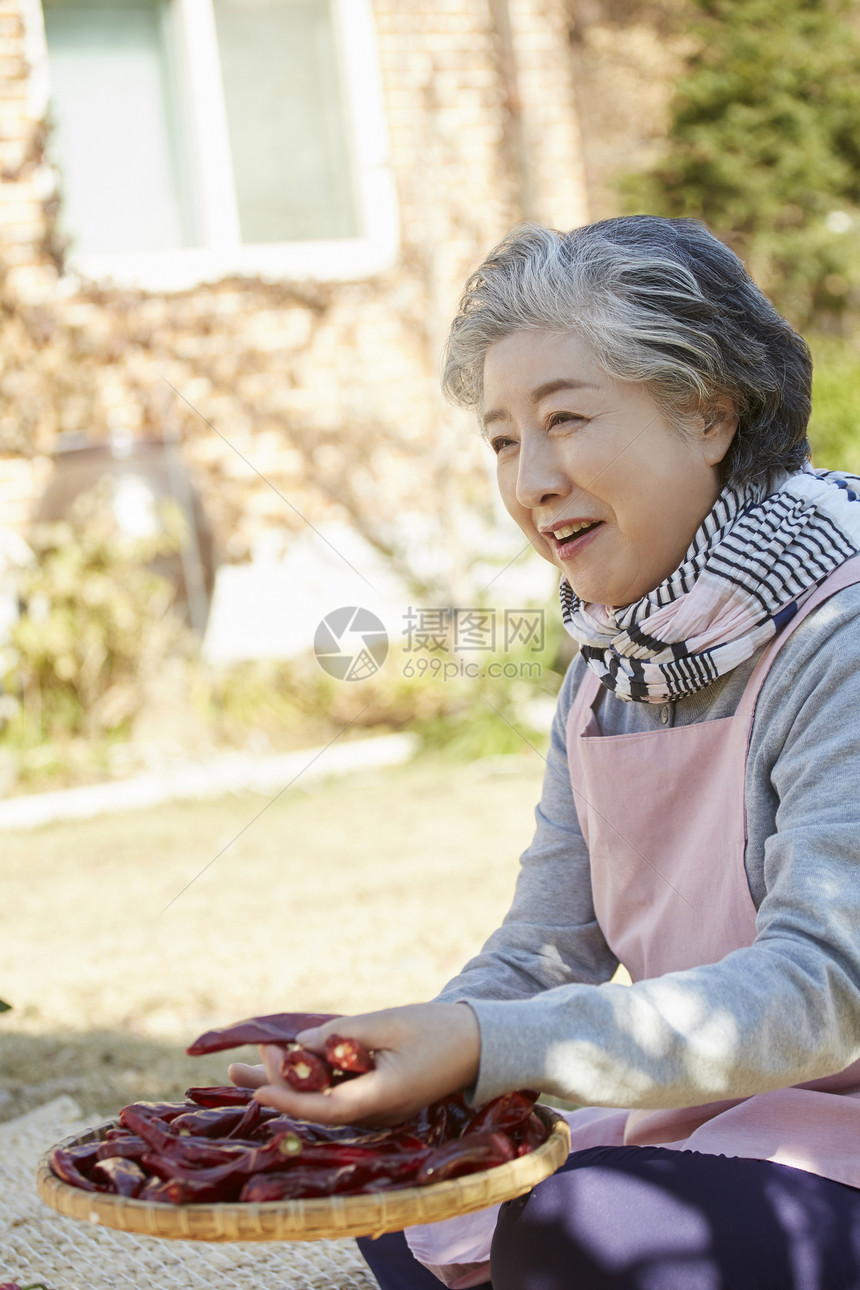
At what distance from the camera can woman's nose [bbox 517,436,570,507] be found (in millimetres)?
1653

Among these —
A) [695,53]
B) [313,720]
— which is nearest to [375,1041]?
[313,720]

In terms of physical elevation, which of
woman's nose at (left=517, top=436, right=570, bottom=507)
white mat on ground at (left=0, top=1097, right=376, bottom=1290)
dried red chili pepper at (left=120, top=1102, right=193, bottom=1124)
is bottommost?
white mat on ground at (left=0, top=1097, right=376, bottom=1290)

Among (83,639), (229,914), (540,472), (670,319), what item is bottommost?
(229,914)

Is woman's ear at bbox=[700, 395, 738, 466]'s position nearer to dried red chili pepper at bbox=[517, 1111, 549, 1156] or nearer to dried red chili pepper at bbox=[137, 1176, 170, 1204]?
dried red chili pepper at bbox=[517, 1111, 549, 1156]

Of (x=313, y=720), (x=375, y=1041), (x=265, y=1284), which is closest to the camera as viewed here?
(x=375, y=1041)

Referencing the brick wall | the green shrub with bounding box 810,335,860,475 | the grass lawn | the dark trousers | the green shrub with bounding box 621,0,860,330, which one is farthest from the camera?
the green shrub with bounding box 621,0,860,330

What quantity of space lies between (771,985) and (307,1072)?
0.44 meters

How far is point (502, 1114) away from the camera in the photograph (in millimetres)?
1329

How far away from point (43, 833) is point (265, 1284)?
3819 mm

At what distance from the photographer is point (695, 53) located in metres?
9.44

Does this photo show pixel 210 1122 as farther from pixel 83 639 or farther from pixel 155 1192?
pixel 83 639

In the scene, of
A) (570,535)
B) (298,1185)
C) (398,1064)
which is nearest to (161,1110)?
(298,1185)

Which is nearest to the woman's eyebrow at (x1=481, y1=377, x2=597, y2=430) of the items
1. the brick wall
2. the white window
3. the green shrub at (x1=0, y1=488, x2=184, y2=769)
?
the green shrub at (x1=0, y1=488, x2=184, y2=769)

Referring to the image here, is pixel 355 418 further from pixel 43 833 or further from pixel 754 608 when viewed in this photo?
pixel 754 608
